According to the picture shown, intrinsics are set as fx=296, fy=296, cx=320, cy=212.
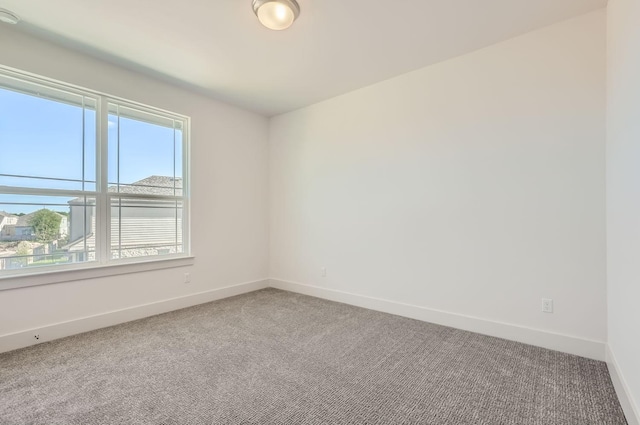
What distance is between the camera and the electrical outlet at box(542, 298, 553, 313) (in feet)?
8.21

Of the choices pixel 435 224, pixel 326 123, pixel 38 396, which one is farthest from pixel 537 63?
pixel 38 396

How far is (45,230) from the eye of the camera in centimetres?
277

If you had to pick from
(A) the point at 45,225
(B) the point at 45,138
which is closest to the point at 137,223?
(A) the point at 45,225

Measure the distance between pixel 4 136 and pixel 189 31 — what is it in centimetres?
183

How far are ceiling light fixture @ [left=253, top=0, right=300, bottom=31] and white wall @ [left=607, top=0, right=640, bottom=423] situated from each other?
80.6 inches

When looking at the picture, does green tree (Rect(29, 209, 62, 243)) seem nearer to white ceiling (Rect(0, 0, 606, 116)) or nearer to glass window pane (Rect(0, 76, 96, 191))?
glass window pane (Rect(0, 76, 96, 191))

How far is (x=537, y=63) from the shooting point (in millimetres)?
2564

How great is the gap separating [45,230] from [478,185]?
411 centimetres

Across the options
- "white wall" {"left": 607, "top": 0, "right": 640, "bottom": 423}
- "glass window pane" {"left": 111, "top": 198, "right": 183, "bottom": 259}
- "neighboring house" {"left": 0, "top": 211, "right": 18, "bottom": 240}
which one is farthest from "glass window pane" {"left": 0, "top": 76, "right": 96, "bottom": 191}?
"white wall" {"left": 607, "top": 0, "right": 640, "bottom": 423}

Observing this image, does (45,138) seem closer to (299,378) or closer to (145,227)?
(145,227)

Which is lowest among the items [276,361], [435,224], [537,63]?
[276,361]

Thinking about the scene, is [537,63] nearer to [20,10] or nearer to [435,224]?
[435,224]

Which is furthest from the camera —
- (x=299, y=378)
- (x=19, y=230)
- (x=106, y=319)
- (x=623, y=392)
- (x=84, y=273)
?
(x=106, y=319)

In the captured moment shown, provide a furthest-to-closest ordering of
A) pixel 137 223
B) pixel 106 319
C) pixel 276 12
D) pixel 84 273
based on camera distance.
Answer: pixel 137 223, pixel 106 319, pixel 84 273, pixel 276 12
